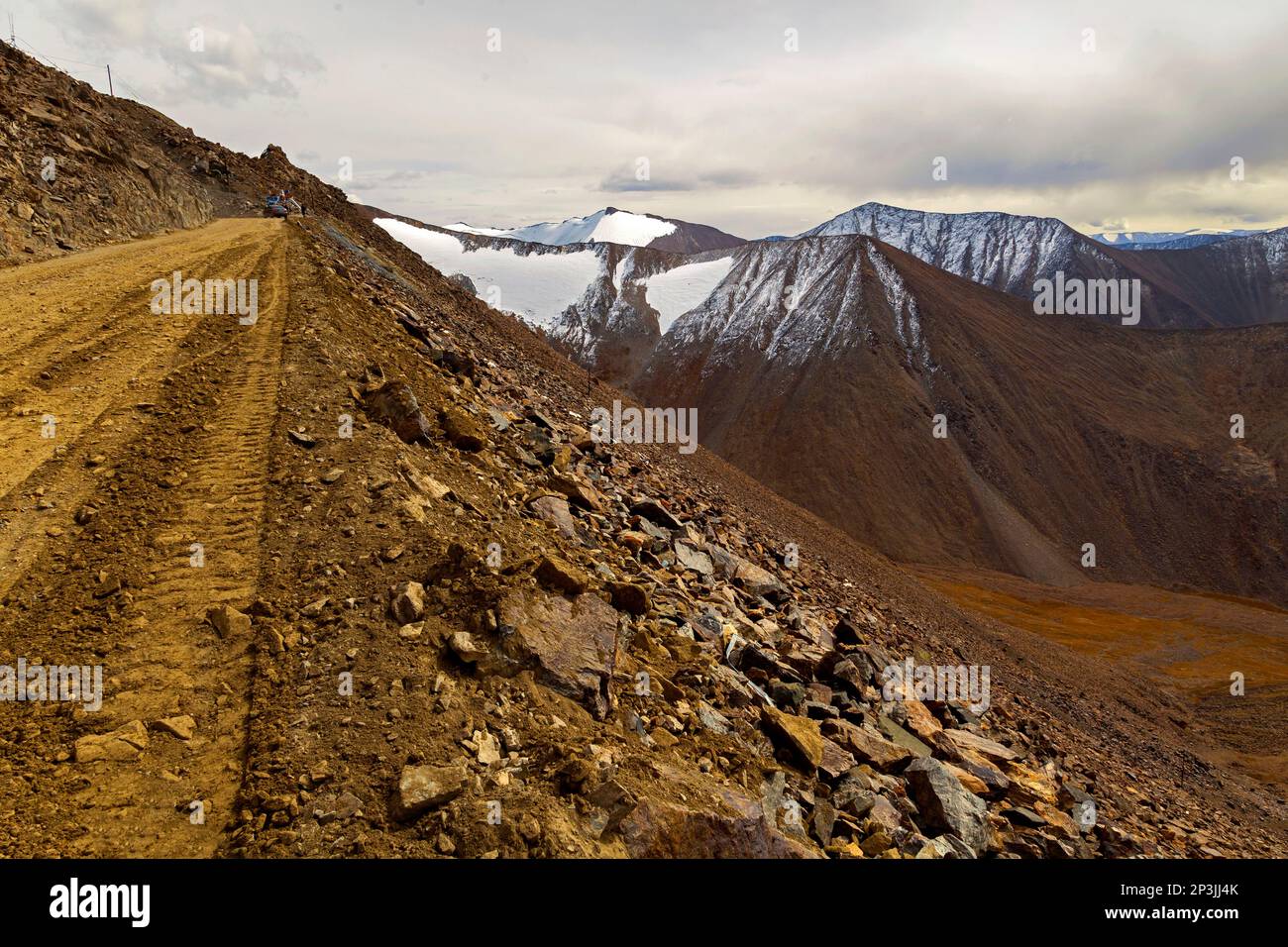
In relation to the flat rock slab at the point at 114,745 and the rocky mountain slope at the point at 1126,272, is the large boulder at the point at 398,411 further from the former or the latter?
the rocky mountain slope at the point at 1126,272

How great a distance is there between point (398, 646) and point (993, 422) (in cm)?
7652

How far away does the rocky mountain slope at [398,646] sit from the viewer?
450 centimetres

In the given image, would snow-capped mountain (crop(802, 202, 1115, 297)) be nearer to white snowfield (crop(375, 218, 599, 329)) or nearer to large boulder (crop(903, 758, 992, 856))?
white snowfield (crop(375, 218, 599, 329))

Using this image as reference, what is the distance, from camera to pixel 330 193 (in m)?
38.7

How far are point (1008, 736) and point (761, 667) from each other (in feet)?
25.0

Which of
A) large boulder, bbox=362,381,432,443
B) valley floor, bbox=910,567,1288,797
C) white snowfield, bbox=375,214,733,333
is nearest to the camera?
large boulder, bbox=362,381,432,443

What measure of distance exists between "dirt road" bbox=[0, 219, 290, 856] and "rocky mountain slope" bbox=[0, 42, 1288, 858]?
3cm

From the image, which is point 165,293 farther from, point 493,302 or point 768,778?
point 493,302

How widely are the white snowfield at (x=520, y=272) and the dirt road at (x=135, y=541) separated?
312 ft

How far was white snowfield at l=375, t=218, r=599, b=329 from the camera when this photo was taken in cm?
10688

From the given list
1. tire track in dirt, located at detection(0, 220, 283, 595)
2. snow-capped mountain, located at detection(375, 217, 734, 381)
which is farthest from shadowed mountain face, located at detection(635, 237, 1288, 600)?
tire track in dirt, located at detection(0, 220, 283, 595)

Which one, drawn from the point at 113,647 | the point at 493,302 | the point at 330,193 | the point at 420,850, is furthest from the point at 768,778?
the point at 493,302

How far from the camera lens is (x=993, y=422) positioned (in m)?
70.7
